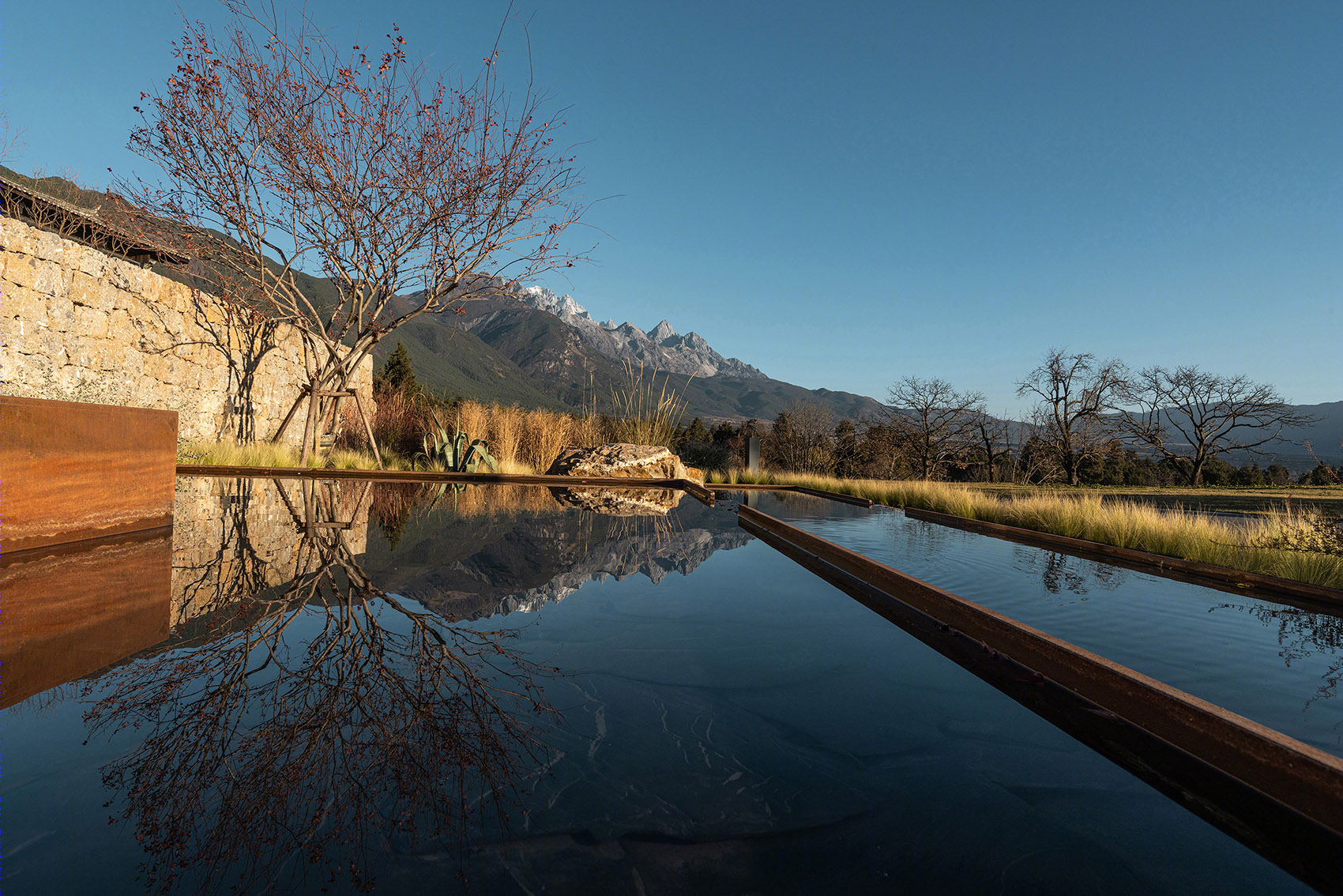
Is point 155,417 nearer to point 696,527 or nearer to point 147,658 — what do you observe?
point 147,658

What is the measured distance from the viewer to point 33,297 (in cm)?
632

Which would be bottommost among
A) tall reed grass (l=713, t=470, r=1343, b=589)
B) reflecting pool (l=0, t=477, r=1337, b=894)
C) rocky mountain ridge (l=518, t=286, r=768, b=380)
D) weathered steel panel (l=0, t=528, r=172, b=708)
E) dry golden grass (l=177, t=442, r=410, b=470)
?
reflecting pool (l=0, t=477, r=1337, b=894)

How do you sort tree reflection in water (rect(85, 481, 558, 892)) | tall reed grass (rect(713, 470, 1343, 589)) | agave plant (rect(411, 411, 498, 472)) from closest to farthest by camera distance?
1. tree reflection in water (rect(85, 481, 558, 892))
2. tall reed grass (rect(713, 470, 1343, 589))
3. agave plant (rect(411, 411, 498, 472))

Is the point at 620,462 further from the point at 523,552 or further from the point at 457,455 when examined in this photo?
the point at 523,552

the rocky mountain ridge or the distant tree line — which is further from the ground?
the rocky mountain ridge

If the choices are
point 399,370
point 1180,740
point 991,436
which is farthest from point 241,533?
point 991,436

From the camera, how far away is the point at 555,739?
3.86 ft

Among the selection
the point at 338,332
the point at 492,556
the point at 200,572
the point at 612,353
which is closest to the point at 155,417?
the point at 200,572

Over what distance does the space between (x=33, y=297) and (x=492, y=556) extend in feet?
23.3

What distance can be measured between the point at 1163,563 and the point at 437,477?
22.5 ft

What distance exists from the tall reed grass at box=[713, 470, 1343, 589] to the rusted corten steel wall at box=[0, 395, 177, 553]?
18.0 ft

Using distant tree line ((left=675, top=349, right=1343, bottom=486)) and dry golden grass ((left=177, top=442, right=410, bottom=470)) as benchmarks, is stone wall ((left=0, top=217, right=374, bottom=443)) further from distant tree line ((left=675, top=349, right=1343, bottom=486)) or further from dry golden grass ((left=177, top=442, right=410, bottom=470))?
distant tree line ((left=675, top=349, right=1343, bottom=486))

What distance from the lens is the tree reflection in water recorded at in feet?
2.72

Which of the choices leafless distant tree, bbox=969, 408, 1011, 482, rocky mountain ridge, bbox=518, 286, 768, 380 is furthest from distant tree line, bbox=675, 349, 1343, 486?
rocky mountain ridge, bbox=518, 286, 768, 380
